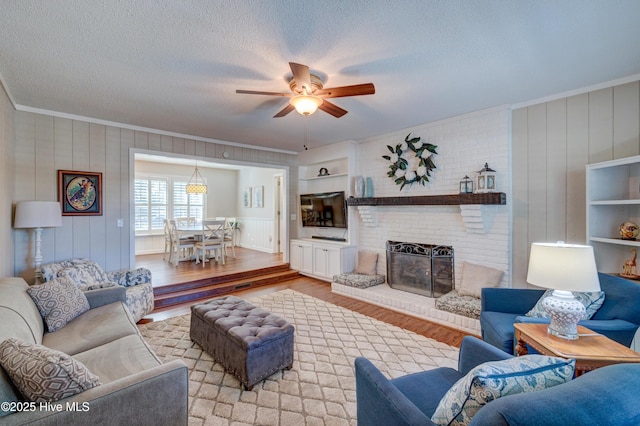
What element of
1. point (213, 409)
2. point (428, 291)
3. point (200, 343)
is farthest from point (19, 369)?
point (428, 291)

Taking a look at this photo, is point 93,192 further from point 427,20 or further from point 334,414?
point 427,20

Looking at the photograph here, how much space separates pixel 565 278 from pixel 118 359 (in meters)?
2.84

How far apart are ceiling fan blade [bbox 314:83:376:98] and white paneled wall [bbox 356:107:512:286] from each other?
2.11m

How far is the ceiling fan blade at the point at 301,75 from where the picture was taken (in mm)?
1997

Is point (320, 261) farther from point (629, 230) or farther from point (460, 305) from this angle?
point (629, 230)

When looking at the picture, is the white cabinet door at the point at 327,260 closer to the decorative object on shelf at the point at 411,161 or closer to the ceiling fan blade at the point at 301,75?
the decorative object on shelf at the point at 411,161

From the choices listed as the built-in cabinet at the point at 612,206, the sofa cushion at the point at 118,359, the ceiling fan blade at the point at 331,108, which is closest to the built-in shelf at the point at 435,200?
the built-in cabinet at the point at 612,206

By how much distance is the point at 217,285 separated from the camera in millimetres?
4770

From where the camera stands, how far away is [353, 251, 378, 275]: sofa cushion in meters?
4.80

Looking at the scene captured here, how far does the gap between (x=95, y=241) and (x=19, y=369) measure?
3.38 metres

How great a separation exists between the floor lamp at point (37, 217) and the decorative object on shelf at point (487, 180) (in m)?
5.17

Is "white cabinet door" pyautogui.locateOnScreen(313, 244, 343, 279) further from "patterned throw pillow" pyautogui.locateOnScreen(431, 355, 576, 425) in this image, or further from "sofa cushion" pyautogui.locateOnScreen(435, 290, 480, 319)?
"patterned throw pillow" pyautogui.locateOnScreen(431, 355, 576, 425)

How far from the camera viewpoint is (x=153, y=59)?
2293 millimetres

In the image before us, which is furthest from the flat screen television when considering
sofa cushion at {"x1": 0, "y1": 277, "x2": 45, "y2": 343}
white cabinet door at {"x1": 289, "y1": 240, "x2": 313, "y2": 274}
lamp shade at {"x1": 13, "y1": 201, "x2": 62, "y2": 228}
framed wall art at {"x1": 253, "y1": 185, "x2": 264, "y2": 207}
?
sofa cushion at {"x1": 0, "y1": 277, "x2": 45, "y2": 343}
